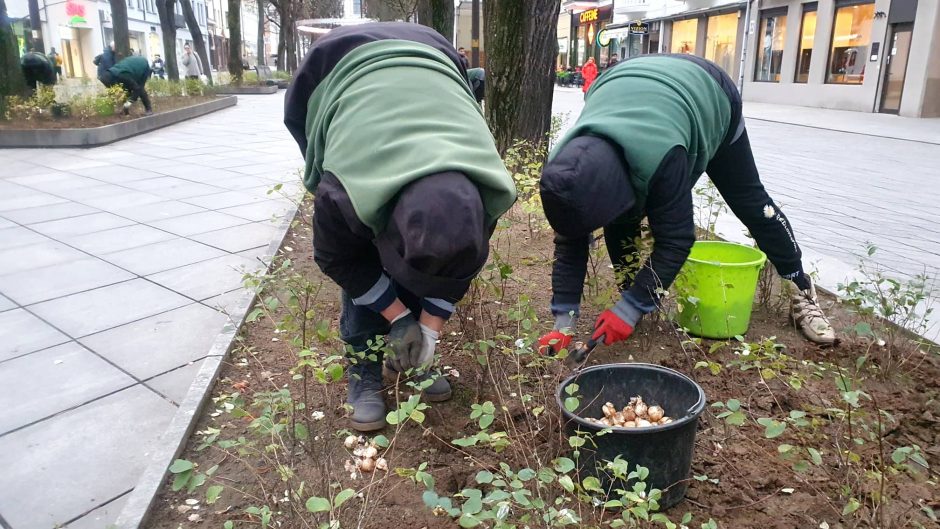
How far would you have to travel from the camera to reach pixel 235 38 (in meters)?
21.1

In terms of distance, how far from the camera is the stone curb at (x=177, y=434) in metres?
2.01

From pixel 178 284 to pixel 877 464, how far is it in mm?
3654

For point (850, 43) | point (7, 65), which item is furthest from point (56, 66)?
point (850, 43)

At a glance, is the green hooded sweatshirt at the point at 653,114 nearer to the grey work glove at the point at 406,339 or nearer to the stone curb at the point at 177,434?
the grey work glove at the point at 406,339

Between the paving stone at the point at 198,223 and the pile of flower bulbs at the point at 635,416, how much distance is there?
4.06 meters

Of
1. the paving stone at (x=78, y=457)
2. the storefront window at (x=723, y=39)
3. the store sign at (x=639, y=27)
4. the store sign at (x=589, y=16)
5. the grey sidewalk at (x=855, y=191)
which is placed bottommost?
the paving stone at (x=78, y=457)

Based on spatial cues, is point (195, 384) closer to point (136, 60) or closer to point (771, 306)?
point (771, 306)

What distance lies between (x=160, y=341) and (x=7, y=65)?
31.4 ft

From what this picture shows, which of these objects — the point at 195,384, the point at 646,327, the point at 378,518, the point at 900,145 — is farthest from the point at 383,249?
the point at 900,145

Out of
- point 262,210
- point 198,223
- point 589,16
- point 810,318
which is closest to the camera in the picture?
point 810,318

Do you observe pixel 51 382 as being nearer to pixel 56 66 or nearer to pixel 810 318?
pixel 810 318

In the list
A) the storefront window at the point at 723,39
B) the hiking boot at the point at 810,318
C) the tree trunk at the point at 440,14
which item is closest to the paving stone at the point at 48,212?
the tree trunk at the point at 440,14

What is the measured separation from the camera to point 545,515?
Result: 165cm

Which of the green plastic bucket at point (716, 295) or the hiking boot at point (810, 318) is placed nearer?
the green plastic bucket at point (716, 295)
